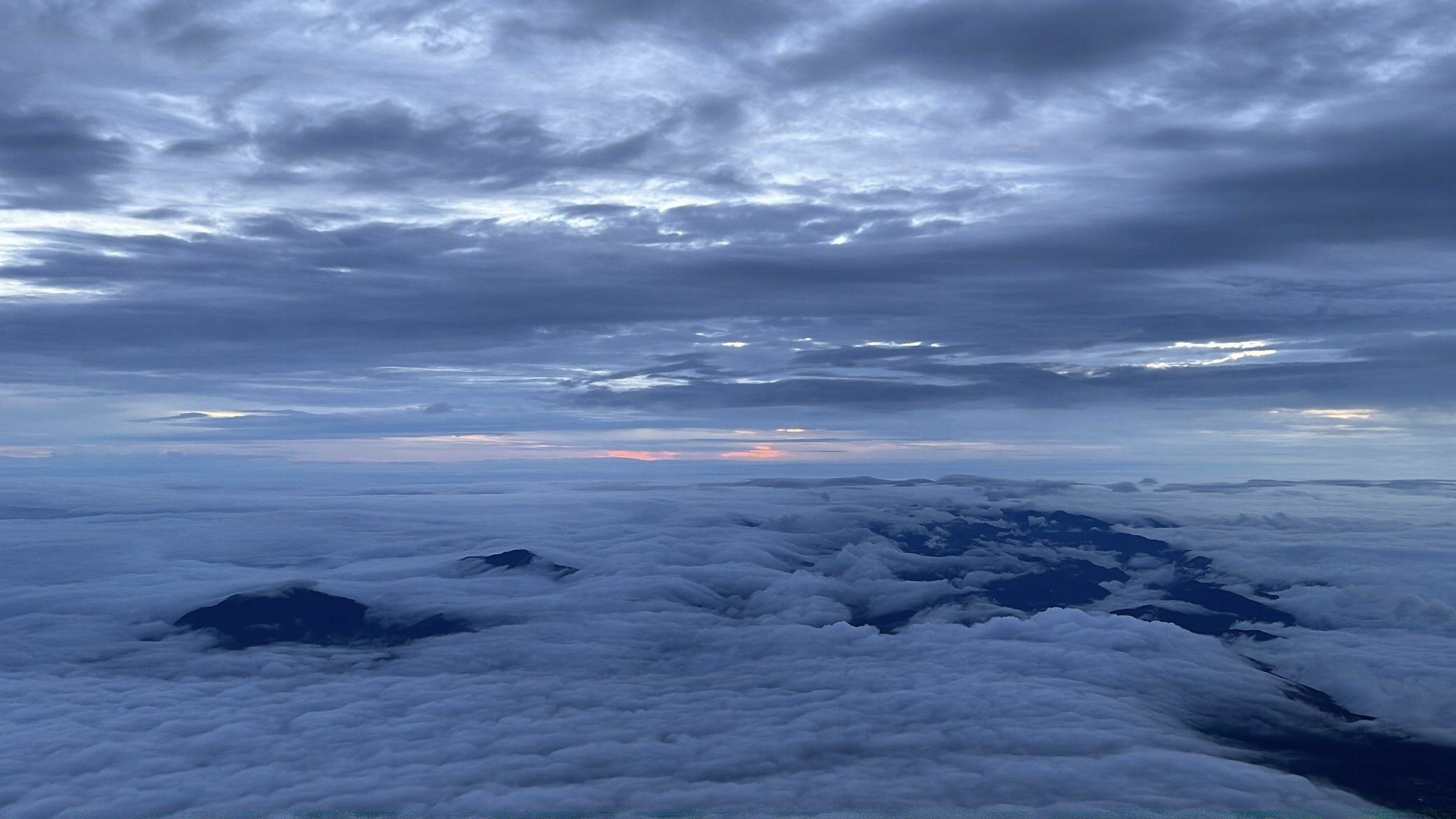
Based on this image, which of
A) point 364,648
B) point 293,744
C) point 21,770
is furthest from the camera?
point 364,648

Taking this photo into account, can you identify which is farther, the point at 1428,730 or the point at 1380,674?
the point at 1380,674

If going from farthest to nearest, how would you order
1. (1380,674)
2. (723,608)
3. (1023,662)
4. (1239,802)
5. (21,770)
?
1. (723,608)
2. (1380,674)
3. (1023,662)
4. (21,770)
5. (1239,802)

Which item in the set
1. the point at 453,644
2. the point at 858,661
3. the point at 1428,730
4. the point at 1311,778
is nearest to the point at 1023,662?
the point at 858,661

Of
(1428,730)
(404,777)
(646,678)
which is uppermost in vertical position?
(404,777)

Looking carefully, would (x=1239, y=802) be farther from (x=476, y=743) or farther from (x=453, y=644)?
(x=453, y=644)

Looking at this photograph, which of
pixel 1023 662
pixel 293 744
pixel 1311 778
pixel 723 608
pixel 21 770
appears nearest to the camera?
pixel 21 770

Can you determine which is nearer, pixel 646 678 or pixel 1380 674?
pixel 646 678

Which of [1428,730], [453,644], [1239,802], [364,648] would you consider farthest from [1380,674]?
[364,648]

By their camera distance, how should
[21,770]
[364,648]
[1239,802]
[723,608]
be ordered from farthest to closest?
[723,608]
[364,648]
[21,770]
[1239,802]

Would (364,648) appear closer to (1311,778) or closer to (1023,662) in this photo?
(1023,662)

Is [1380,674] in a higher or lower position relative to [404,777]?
lower
